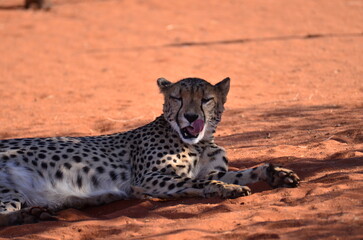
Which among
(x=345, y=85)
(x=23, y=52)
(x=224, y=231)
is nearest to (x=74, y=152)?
(x=224, y=231)

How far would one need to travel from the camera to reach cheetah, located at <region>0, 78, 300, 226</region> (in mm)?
4637

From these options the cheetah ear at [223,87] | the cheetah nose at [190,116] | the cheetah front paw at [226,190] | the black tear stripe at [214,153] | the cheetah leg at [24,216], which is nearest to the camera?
the cheetah leg at [24,216]

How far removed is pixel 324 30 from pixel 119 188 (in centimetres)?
972

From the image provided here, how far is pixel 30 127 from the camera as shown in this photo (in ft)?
25.5

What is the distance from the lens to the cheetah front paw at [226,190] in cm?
445

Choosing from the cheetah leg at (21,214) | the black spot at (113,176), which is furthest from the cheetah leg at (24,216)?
the black spot at (113,176)

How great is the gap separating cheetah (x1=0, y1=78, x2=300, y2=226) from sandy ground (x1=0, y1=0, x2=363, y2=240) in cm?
14

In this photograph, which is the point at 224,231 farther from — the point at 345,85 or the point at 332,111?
the point at 345,85

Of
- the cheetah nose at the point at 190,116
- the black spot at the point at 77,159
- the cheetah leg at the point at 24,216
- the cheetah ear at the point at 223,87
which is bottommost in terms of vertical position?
the cheetah leg at the point at 24,216

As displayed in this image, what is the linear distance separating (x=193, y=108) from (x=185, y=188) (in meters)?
0.65

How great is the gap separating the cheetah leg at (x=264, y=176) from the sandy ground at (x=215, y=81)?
9 centimetres

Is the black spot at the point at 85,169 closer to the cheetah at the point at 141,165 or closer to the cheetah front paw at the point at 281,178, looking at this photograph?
the cheetah at the point at 141,165

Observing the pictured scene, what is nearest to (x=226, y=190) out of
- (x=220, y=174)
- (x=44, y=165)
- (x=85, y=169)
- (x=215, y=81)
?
(x=220, y=174)

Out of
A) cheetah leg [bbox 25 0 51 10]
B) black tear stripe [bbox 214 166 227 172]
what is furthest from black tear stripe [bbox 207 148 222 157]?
cheetah leg [bbox 25 0 51 10]
